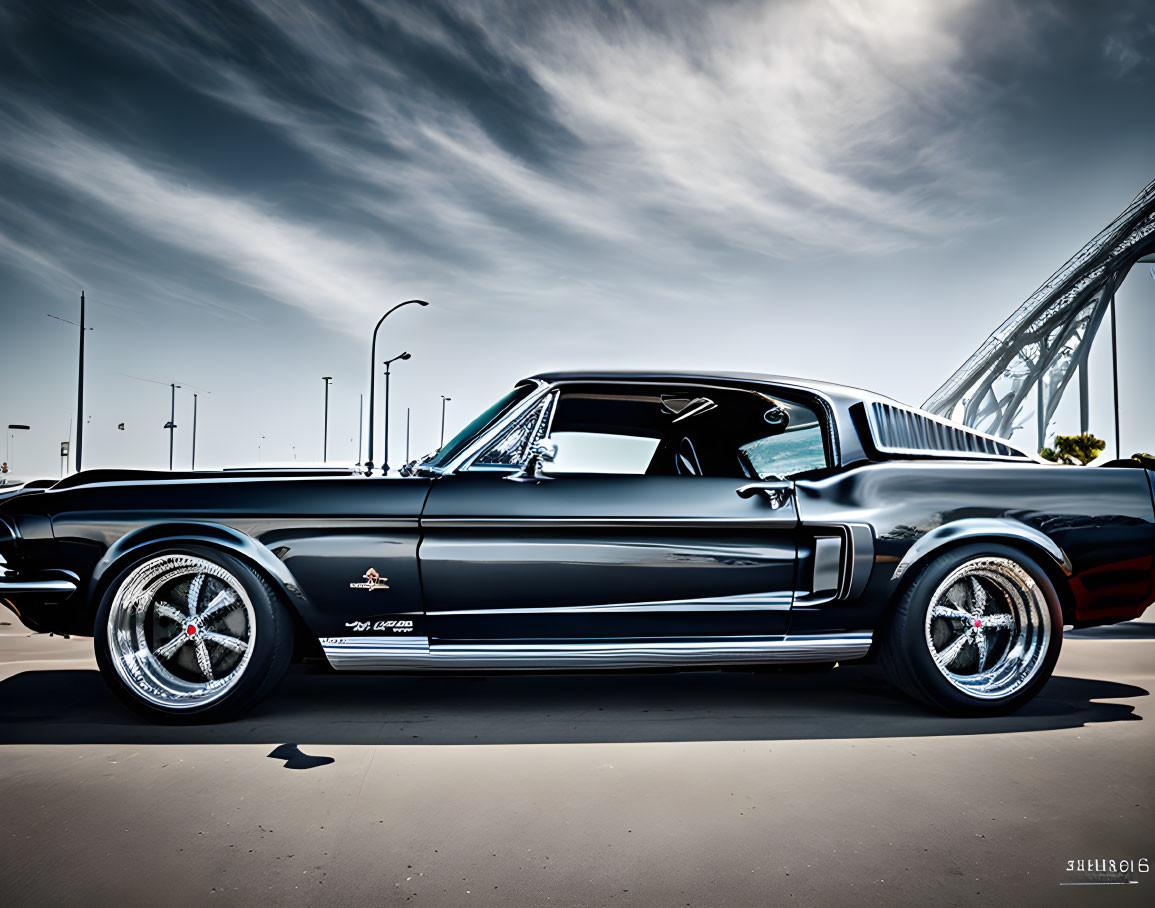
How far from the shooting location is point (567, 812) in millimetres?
2576

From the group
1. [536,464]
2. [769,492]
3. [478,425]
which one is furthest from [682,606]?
[478,425]

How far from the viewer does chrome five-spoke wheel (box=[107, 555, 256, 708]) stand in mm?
3459

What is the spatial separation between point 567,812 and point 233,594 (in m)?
1.71

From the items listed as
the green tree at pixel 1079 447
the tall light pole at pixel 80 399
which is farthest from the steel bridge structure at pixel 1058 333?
the tall light pole at pixel 80 399

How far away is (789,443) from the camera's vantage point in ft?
13.3

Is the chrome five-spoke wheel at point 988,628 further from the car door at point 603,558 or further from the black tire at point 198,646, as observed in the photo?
the black tire at point 198,646

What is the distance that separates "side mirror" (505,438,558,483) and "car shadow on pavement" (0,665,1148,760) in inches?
38.8

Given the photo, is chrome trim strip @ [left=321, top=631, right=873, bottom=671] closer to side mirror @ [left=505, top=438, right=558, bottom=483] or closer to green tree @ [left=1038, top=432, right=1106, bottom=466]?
side mirror @ [left=505, top=438, right=558, bottom=483]

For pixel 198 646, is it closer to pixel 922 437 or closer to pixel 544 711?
pixel 544 711

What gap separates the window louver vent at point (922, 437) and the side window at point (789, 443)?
25 cm

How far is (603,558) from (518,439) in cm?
66

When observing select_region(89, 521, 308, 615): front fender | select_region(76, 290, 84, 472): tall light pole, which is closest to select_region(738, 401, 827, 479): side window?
select_region(89, 521, 308, 615): front fender

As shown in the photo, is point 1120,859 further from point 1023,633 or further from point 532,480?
point 532,480

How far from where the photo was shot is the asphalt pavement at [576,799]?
6.89 ft
